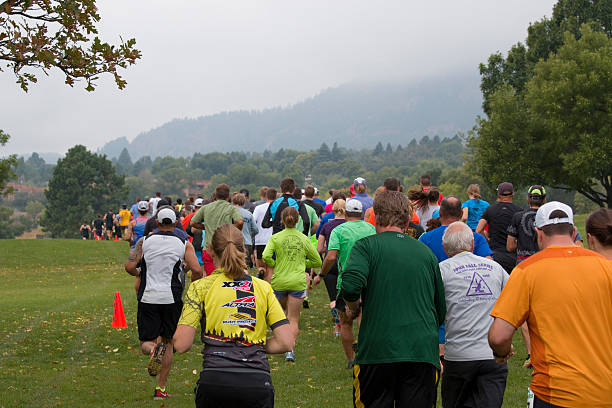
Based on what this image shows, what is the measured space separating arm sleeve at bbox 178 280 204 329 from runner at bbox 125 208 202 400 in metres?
3.10

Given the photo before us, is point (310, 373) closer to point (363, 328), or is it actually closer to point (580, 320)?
point (363, 328)

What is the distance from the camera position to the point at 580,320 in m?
3.89

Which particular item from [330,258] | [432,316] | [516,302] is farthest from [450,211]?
[516,302]

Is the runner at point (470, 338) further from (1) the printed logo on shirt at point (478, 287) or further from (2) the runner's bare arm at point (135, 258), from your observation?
(2) the runner's bare arm at point (135, 258)

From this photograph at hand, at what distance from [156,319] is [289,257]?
250cm

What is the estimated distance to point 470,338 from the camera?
5375 millimetres

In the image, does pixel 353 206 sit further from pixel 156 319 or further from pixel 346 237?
pixel 156 319

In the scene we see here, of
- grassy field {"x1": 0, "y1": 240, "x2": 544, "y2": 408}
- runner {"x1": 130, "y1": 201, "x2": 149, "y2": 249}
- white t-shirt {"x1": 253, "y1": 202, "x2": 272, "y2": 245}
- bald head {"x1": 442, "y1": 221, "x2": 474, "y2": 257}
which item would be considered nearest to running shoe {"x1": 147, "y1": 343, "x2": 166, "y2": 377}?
grassy field {"x1": 0, "y1": 240, "x2": 544, "y2": 408}

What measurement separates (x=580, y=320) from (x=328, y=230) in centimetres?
634

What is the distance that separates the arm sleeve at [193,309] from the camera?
4.48 metres

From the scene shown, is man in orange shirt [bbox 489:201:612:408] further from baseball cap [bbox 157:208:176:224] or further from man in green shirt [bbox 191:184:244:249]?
man in green shirt [bbox 191:184:244:249]

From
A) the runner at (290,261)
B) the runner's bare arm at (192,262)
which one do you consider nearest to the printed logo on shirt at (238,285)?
the runner's bare arm at (192,262)

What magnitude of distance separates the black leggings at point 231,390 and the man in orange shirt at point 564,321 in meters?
1.49

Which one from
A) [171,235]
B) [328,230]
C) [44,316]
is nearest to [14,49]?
[171,235]
